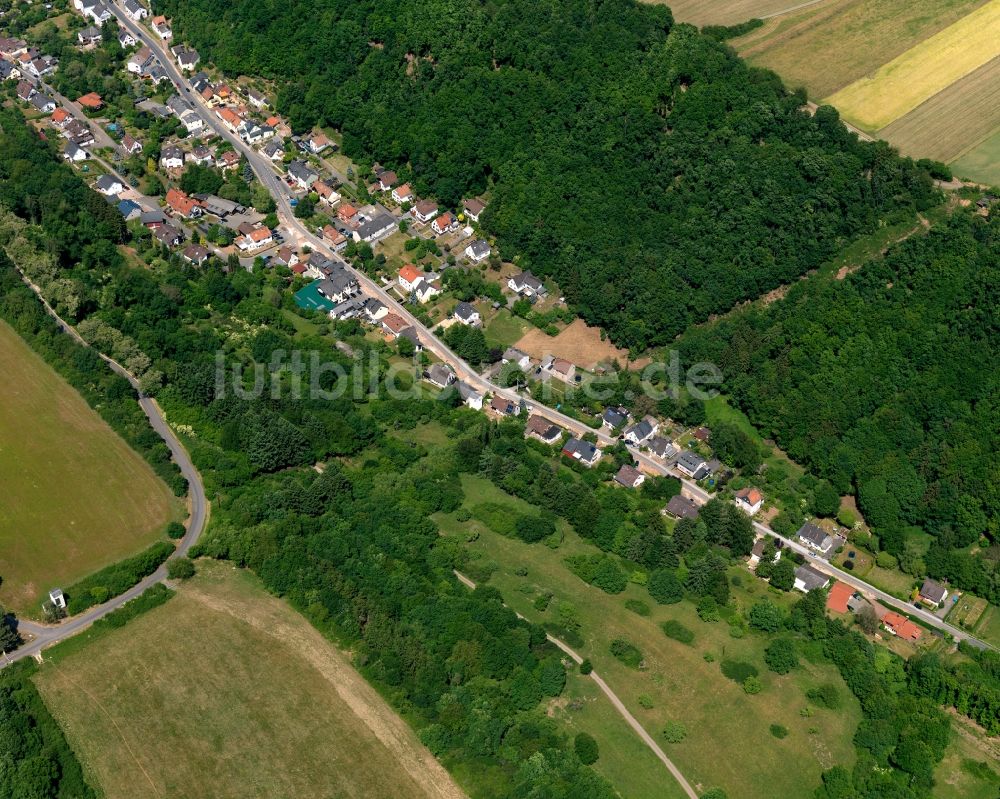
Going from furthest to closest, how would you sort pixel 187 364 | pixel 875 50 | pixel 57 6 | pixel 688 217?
pixel 57 6 → pixel 875 50 → pixel 688 217 → pixel 187 364

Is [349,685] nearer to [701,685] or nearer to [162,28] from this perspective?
[701,685]

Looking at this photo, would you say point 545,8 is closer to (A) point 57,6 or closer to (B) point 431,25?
(B) point 431,25

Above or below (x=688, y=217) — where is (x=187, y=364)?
below

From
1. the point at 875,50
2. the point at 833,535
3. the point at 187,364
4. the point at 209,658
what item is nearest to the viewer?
the point at 209,658

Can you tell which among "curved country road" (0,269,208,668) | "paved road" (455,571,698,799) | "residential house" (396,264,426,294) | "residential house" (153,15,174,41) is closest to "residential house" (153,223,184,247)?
"curved country road" (0,269,208,668)

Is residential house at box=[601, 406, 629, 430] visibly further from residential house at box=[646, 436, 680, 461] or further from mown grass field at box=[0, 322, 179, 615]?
mown grass field at box=[0, 322, 179, 615]

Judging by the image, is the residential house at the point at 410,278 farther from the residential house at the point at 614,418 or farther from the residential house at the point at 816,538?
the residential house at the point at 816,538

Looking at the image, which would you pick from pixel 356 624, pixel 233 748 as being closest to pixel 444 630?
pixel 356 624
